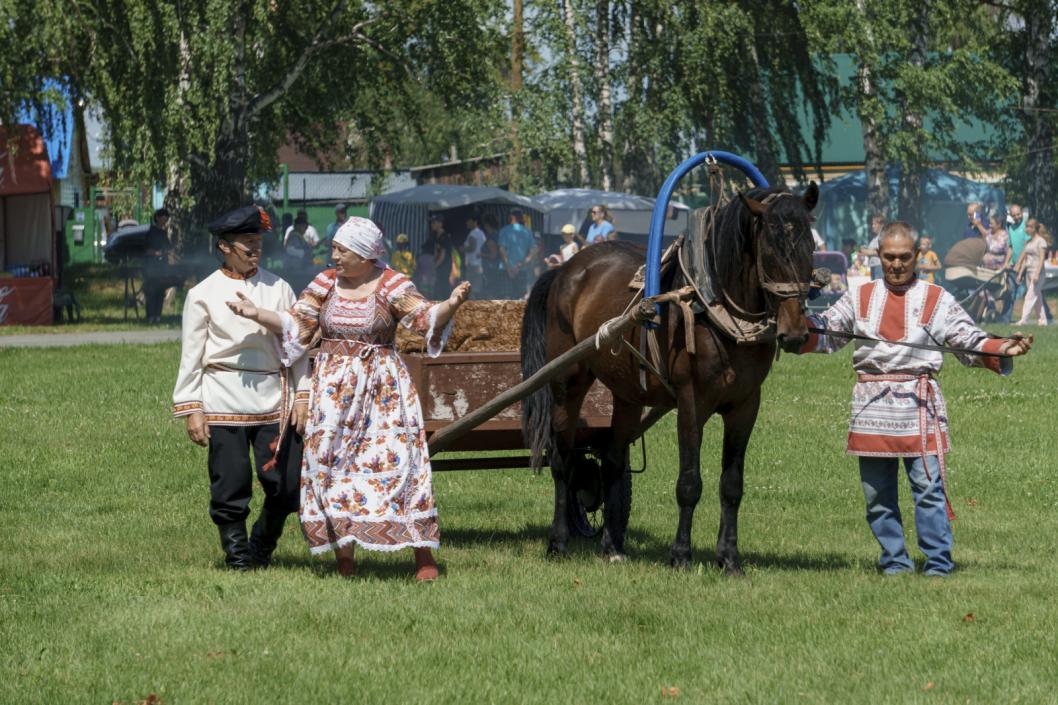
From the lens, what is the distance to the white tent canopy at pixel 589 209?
1288 inches

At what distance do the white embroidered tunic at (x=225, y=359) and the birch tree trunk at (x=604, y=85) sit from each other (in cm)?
2734

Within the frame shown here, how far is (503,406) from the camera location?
834cm

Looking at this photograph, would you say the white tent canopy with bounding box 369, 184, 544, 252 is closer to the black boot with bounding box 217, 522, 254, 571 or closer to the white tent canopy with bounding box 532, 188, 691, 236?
the white tent canopy with bounding box 532, 188, 691, 236

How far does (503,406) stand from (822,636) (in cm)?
228

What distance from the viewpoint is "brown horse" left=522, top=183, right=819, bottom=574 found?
758 cm

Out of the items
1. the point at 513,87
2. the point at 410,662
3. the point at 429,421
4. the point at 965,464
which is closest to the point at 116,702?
the point at 410,662

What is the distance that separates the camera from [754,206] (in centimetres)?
757

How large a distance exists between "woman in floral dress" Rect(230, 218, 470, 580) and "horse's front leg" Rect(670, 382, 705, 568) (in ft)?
4.14

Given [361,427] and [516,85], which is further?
[516,85]

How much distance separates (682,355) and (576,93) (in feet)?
90.5

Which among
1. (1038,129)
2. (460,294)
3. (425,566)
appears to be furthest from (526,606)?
(1038,129)

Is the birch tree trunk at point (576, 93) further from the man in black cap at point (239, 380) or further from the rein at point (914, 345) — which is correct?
the rein at point (914, 345)

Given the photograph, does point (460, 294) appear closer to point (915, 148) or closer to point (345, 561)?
point (345, 561)

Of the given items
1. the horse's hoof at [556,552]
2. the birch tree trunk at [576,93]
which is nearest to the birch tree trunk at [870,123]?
the birch tree trunk at [576,93]
